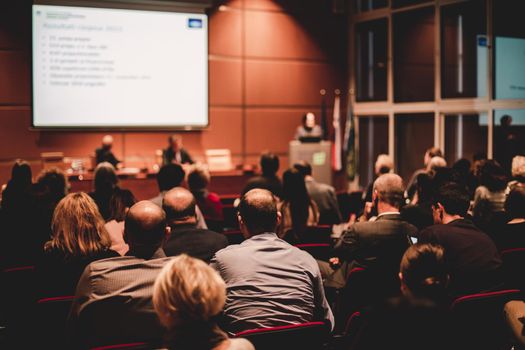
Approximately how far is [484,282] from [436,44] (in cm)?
717

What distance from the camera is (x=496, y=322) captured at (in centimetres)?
310

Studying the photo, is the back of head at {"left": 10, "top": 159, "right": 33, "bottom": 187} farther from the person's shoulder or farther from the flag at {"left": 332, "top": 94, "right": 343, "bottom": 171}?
the flag at {"left": 332, "top": 94, "right": 343, "bottom": 171}

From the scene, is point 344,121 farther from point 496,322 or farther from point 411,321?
point 411,321

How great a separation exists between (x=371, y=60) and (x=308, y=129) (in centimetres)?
202

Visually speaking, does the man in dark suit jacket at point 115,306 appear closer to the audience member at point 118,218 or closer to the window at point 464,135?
the audience member at point 118,218

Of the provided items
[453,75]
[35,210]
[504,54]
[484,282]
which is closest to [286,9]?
[453,75]

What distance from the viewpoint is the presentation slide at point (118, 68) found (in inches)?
364

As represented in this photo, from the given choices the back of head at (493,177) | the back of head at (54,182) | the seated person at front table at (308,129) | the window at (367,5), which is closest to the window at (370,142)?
the seated person at front table at (308,129)

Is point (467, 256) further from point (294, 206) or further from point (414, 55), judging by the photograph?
point (414, 55)

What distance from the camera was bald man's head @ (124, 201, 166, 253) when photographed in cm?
297

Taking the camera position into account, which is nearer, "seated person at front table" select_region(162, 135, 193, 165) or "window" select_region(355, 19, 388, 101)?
"seated person at front table" select_region(162, 135, 193, 165)

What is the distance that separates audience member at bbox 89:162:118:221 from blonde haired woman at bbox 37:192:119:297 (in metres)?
1.25

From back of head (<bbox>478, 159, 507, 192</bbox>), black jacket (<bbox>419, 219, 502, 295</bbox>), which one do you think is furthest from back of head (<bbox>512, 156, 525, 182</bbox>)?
black jacket (<bbox>419, 219, 502, 295</bbox>)

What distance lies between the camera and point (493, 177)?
5750 mm
